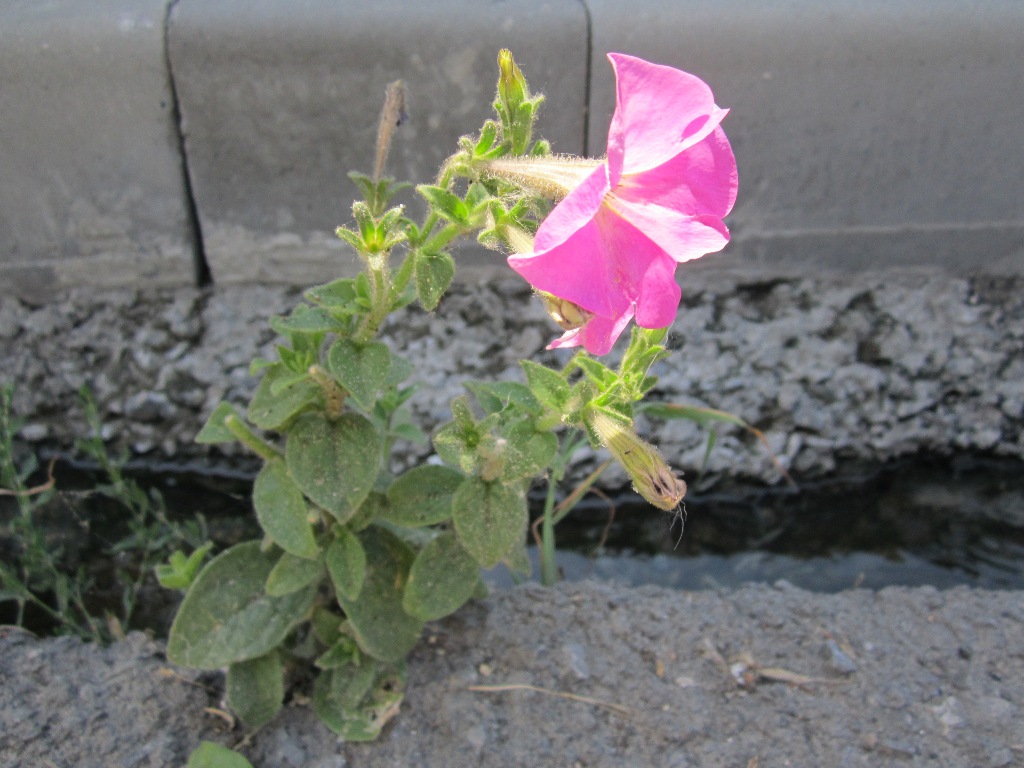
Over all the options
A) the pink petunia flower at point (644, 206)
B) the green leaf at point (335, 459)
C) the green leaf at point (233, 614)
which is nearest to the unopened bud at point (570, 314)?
the pink petunia flower at point (644, 206)

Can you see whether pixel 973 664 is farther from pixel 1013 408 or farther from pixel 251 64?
Result: pixel 251 64

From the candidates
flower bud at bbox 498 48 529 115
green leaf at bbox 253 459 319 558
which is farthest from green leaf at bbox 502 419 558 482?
flower bud at bbox 498 48 529 115

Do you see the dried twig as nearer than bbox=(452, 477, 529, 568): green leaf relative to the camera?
No

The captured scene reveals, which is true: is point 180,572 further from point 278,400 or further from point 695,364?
point 695,364

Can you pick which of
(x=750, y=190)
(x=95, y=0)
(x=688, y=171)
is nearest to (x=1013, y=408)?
(x=750, y=190)

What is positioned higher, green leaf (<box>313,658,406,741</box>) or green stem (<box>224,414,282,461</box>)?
green stem (<box>224,414,282,461</box>)

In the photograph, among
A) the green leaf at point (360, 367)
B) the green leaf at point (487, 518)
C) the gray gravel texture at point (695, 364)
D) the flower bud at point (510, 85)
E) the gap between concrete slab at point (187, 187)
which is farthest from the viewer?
the gray gravel texture at point (695, 364)

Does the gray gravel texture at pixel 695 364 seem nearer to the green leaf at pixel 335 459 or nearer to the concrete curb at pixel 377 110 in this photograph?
the concrete curb at pixel 377 110

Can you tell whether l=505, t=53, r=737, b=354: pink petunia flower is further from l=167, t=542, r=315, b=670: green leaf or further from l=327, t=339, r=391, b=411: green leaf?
l=167, t=542, r=315, b=670: green leaf
